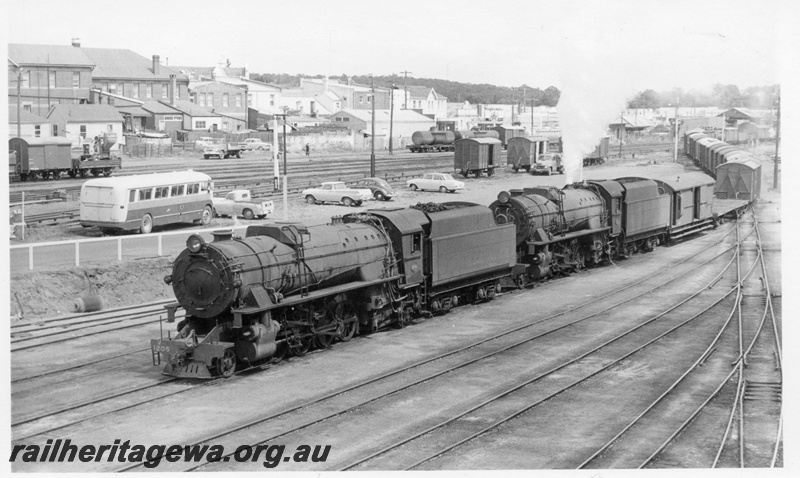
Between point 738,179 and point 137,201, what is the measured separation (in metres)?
38.9

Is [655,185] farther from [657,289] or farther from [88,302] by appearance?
[88,302]

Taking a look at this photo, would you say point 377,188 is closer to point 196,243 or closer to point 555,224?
point 555,224

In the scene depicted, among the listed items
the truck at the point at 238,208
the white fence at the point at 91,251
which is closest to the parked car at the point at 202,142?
the truck at the point at 238,208

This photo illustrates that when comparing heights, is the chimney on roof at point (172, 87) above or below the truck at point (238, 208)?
above

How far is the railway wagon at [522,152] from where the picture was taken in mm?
75000

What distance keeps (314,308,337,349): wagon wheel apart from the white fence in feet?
19.6

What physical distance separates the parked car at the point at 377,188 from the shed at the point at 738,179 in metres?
21.9

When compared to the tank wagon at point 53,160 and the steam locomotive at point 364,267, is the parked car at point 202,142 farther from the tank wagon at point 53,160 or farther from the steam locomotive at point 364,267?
the steam locomotive at point 364,267

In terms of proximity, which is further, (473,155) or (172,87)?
(172,87)

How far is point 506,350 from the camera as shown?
22.0 meters

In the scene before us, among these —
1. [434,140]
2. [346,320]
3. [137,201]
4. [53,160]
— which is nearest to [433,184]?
[53,160]

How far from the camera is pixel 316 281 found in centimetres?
2116

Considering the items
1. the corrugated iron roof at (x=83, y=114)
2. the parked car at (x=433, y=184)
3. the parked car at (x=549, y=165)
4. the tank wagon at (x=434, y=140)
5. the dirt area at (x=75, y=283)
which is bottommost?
the dirt area at (x=75, y=283)

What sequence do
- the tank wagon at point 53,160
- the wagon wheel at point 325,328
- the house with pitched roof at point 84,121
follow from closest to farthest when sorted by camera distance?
the wagon wheel at point 325,328
the tank wagon at point 53,160
the house with pitched roof at point 84,121
